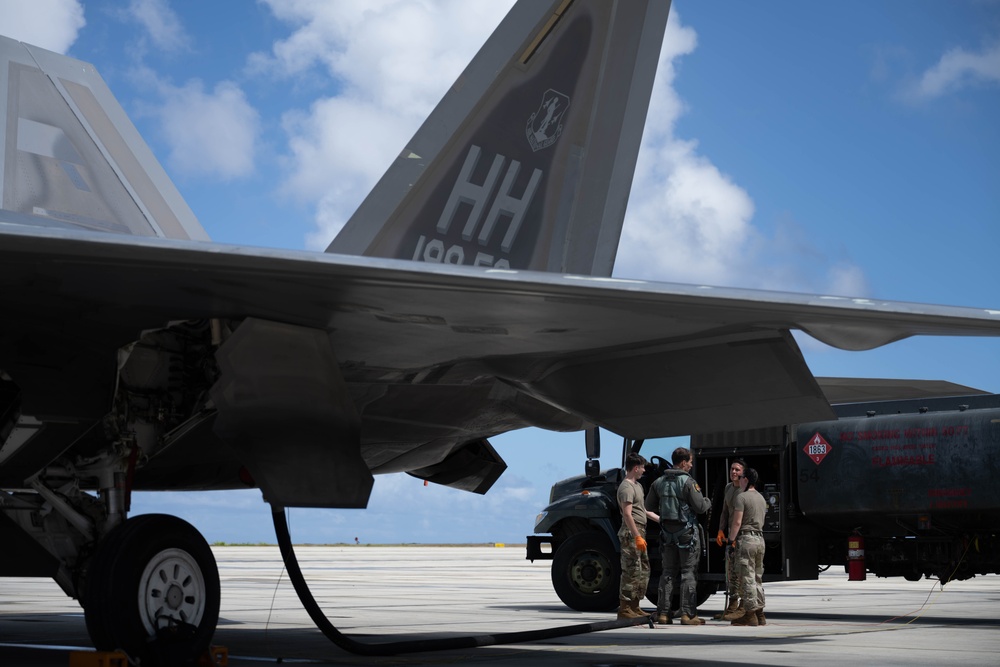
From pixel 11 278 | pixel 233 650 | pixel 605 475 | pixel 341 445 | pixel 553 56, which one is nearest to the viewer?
pixel 11 278

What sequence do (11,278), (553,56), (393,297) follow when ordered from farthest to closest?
(553,56) < (393,297) < (11,278)

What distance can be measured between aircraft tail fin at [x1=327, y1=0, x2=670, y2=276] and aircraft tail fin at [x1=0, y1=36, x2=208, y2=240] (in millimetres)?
1380

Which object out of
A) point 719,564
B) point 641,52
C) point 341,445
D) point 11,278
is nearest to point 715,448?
point 719,564

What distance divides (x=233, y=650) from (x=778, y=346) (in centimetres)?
441

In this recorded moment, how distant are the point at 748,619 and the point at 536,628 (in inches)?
85.7

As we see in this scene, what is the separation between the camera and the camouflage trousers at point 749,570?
11.3m

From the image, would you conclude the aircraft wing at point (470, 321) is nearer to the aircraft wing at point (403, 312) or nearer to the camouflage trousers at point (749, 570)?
the aircraft wing at point (403, 312)

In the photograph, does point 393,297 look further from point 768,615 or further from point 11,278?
point 768,615

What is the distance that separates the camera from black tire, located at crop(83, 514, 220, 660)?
6277mm

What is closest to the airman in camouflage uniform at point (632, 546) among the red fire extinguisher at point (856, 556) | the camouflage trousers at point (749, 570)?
the camouflage trousers at point (749, 570)

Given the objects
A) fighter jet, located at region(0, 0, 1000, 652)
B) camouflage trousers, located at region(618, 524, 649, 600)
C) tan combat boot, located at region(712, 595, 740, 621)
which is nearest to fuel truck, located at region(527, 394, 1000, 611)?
tan combat boot, located at region(712, 595, 740, 621)

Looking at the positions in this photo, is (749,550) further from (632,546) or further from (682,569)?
(632,546)

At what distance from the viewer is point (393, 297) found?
6359mm

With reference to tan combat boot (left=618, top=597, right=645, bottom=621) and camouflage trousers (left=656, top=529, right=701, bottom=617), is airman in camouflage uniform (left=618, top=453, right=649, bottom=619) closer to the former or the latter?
tan combat boot (left=618, top=597, right=645, bottom=621)
